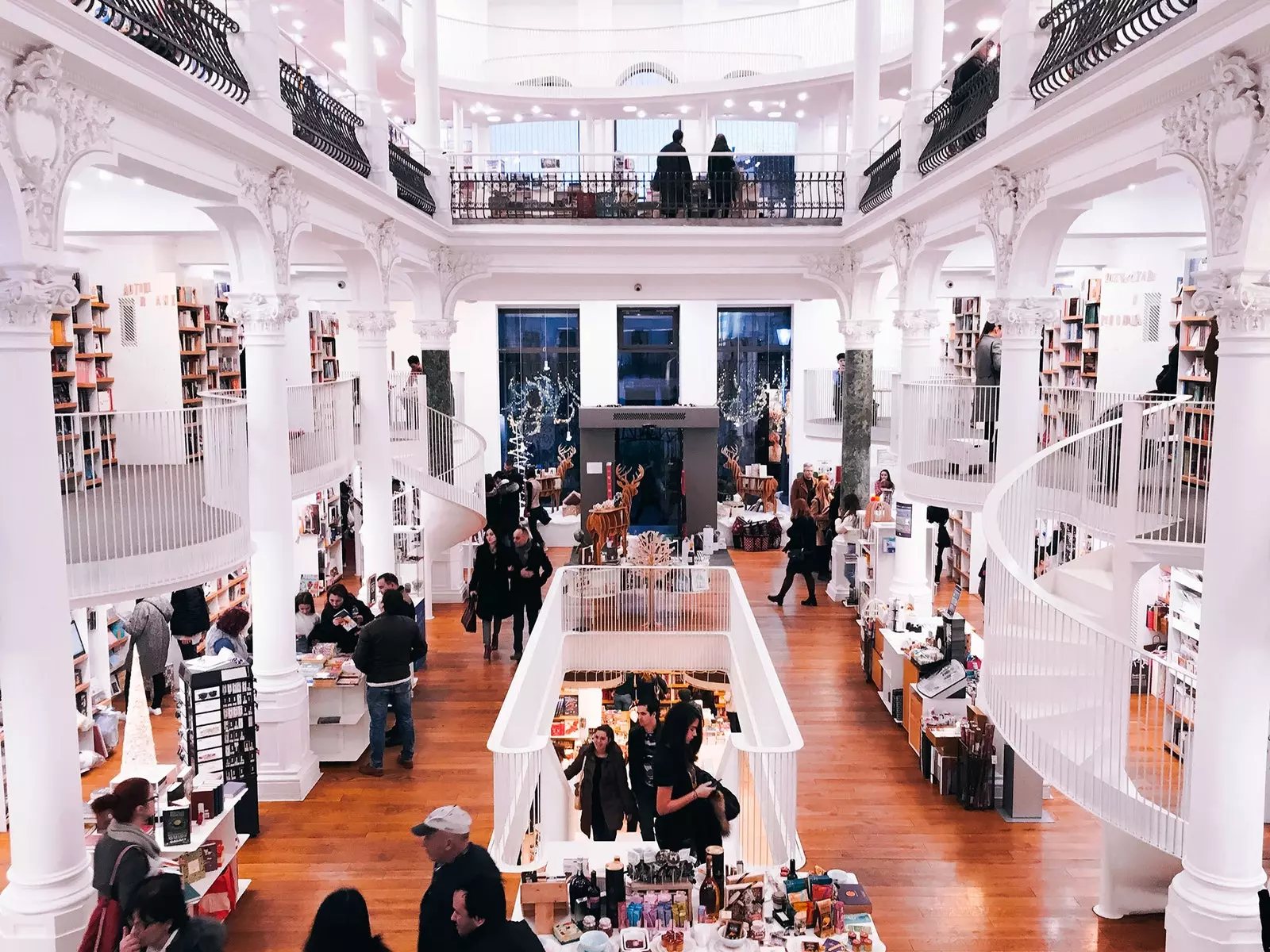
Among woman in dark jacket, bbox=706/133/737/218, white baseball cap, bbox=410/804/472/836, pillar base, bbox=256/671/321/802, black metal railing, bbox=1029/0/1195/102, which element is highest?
woman in dark jacket, bbox=706/133/737/218

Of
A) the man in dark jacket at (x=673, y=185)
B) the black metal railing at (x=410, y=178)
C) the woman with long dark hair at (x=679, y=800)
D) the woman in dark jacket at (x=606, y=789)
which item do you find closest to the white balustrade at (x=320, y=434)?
the black metal railing at (x=410, y=178)

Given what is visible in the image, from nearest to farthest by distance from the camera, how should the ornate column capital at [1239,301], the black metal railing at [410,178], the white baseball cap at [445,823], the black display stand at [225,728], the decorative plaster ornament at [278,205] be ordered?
the white baseball cap at [445,823]
the ornate column capital at [1239,301]
the black display stand at [225,728]
the decorative plaster ornament at [278,205]
the black metal railing at [410,178]

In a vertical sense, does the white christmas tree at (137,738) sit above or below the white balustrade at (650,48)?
below

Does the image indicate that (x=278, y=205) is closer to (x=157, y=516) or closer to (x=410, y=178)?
(x=157, y=516)

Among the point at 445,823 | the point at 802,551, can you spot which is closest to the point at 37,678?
the point at 445,823

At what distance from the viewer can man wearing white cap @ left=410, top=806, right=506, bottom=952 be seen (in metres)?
3.57

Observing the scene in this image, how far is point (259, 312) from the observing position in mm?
7078

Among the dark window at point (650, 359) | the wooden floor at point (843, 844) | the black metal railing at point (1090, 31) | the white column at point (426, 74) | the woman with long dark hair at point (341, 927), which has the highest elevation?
the white column at point (426, 74)

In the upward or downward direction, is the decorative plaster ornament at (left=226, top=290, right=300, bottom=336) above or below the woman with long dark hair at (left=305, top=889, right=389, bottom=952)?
above

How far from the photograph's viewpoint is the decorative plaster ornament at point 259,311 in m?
7.04

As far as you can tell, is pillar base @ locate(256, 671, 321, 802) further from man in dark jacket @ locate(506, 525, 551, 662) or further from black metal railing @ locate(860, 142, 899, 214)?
black metal railing @ locate(860, 142, 899, 214)

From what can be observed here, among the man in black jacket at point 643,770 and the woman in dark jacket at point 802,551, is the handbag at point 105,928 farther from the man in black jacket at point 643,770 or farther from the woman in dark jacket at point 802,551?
the woman in dark jacket at point 802,551

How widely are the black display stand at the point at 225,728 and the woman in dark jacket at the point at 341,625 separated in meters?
2.03

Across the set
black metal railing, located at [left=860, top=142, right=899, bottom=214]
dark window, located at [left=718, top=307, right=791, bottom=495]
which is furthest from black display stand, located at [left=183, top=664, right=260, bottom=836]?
dark window, located at [left=718, top=307, right=791, bottom=495]
